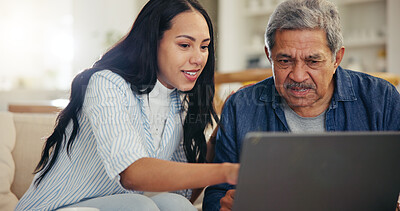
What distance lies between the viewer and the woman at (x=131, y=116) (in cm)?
113

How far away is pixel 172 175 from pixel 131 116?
0.35 m

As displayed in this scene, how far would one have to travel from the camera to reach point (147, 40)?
4.42ft

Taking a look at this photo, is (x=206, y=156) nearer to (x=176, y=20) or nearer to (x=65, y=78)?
(x=176, y=20)

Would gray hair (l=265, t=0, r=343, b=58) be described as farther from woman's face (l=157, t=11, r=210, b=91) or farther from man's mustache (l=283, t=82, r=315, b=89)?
woman's face (l=157, t=11, r=210, b=91)

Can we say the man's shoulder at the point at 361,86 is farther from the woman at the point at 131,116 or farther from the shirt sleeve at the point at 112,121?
the shirt sleeve at the point at 112,121

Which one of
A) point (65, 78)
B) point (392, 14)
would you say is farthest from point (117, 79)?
point (65, 78)

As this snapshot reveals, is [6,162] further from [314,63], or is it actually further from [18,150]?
[314,63]

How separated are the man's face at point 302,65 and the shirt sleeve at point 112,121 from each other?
1.66ft

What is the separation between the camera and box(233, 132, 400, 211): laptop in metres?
0.73

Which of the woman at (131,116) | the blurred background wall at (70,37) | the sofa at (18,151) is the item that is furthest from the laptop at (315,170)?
the blurred background wall at (70,37)

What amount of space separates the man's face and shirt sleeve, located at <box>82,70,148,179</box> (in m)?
0.51

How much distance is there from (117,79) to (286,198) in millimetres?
651

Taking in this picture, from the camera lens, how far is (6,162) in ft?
5.39

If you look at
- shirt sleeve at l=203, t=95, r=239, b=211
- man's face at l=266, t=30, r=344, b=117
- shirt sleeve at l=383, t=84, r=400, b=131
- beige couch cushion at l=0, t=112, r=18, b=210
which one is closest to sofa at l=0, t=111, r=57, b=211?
beige couch cushion at l=0, t=112, r=18, b=210
